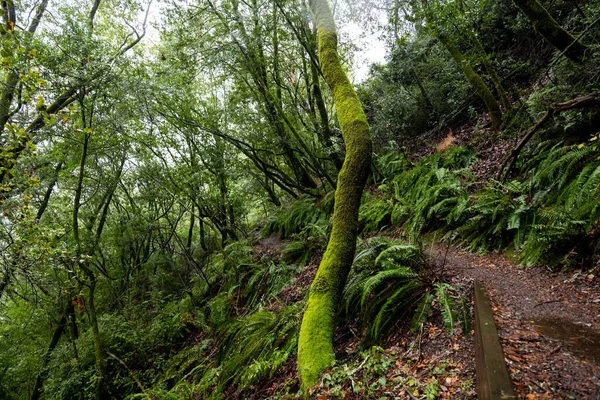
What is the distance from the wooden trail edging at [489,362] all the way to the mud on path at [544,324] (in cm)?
13

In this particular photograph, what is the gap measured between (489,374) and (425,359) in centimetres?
84

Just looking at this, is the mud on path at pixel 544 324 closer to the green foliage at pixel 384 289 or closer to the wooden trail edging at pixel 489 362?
the wooden trail edging at pixel 489 362

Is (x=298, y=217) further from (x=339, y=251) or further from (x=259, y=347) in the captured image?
(x=339, y=251)

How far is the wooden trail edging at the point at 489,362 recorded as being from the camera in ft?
6.00

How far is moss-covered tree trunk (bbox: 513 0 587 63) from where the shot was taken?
18.6ft

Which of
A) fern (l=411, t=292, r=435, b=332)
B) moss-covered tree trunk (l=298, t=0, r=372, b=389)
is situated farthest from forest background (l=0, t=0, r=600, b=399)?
moss-covered tree trunk (l=298, t=0, r=372, b=389)

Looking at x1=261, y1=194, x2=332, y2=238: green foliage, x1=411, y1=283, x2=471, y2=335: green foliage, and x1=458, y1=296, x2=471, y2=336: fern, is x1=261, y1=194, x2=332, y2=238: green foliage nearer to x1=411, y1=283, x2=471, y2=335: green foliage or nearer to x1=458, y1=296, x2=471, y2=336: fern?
x1=411, y1=283, x2=471, y2=335: green foliage

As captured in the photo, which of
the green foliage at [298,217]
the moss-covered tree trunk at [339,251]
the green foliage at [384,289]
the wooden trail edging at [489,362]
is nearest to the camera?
the wooden trail edging at [489,362]

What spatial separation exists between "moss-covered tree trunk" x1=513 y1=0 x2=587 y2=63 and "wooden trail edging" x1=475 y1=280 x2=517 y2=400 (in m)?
5.89

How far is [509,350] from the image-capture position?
2420 millimetres

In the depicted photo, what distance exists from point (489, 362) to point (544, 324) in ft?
3.99

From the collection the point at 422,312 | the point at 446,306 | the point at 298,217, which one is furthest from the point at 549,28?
the point at 298,217

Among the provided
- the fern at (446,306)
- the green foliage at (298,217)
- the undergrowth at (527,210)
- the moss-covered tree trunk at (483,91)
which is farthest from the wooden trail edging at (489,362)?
the moss-covered tree trunk at (483,91)

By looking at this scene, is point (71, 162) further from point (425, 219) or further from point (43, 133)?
point (425, 219)
